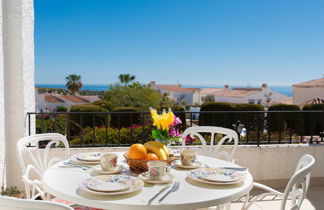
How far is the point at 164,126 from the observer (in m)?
1.77

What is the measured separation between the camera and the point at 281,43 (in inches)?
1785

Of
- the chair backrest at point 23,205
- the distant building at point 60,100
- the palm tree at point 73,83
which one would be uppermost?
the palm tree at point 73,83

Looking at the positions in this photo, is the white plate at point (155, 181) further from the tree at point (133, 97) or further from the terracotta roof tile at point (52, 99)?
the terracotta roof tile at point (52, 99)

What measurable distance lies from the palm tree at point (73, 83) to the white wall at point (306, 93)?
84.4 feet

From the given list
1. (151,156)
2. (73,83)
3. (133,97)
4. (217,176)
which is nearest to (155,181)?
(151,156)

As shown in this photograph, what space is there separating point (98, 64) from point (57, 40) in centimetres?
943

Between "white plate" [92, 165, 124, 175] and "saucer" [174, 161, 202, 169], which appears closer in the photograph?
"white plate" [92, 165, 124, 175]

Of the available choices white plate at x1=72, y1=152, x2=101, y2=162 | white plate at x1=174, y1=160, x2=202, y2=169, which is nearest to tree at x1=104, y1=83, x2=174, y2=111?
white plate at x1=72, y1=152, x2=101, y2=162

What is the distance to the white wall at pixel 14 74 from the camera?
126 inches

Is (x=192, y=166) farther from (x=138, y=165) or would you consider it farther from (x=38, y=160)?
(x=38, y=160)

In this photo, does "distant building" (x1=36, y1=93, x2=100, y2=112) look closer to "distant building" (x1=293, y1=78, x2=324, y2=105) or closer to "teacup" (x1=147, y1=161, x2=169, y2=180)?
"distant building" (x1=293, y1=78, x2=324, y2=105)

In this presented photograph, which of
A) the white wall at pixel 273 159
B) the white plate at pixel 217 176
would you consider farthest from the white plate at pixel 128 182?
the white wall at pixel 273 159

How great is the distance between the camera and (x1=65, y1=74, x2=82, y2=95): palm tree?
4066 centimetres

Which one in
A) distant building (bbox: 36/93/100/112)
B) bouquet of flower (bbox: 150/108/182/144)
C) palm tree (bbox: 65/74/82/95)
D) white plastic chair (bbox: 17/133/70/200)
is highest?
palm tree (bbox: 65/74/82/95)
